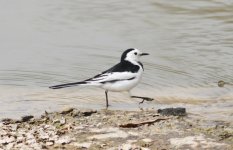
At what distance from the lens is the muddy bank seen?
6852 mm

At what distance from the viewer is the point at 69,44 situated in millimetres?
12727

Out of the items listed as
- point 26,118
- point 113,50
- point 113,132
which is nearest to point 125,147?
point 113,132

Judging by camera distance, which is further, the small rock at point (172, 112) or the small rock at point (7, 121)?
the small rock at point (172, 112)

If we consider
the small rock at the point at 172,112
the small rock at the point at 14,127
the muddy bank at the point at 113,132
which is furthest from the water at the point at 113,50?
the small rock at the point at 14,127

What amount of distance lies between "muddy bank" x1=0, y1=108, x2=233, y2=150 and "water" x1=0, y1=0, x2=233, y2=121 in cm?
83

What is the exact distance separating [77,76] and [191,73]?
1.76 meters

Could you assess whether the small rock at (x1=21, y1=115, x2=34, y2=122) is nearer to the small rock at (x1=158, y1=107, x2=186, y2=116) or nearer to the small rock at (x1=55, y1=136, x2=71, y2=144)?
the small rock at (x1=55, y1=136, x2=71, y2=144)

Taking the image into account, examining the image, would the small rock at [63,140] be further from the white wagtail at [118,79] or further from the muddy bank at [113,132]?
the white wagtail at [118,79]

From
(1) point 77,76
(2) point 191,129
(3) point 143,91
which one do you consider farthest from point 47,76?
(2) point 191,129

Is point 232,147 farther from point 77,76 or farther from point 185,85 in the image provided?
point 77,76

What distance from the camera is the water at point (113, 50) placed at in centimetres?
964

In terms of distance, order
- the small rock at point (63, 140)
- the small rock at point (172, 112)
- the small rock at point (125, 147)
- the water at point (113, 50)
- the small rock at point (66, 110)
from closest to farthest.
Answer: the small rock at point (125, 147)
the small rock at point (63, 140)
the small rock at point (172, 112)
the small rock at point (66, 110)
the water at point (113, 50)

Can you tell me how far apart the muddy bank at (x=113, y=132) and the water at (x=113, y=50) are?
826 mm

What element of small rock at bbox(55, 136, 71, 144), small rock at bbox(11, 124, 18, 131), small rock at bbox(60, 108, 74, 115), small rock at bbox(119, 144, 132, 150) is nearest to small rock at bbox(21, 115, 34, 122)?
small rock at bbox(11, 124, 18, 131)
